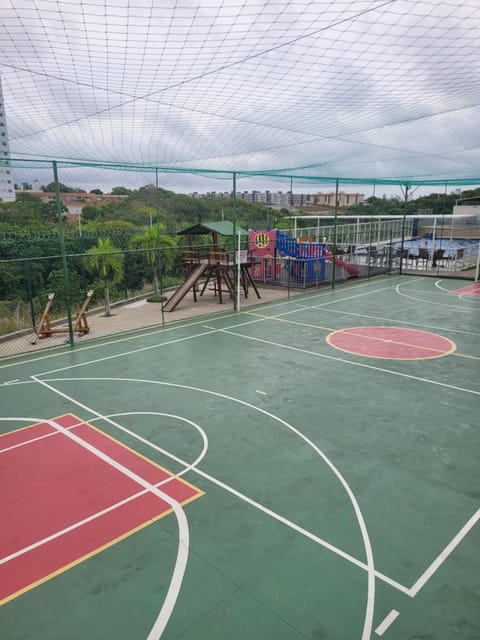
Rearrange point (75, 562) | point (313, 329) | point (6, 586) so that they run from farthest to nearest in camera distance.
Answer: point (313, 329) → point (75, 562) → point (6, 586)

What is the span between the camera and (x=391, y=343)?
9.87 meters

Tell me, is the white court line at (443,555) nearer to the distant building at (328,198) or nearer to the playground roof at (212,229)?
the playground roof at (212,229)

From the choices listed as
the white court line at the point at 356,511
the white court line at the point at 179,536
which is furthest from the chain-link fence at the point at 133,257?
the white court line at the point at 179,536

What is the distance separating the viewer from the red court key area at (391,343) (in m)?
9.11

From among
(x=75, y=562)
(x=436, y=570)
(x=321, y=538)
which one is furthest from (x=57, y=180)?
(x=436, y=570)

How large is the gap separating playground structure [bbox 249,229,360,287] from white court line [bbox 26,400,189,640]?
1166 cm

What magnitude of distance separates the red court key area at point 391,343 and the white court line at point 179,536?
5636 mm

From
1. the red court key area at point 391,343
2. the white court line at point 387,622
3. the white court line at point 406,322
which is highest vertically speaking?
the white court line at point 406,322

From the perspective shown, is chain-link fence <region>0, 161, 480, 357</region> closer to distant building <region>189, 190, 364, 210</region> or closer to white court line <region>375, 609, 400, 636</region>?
distant building <region>189, 190, 364, 210</region>

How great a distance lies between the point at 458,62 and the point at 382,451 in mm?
7713

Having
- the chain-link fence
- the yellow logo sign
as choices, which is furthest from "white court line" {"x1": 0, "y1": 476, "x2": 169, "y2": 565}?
the yellow logo sign

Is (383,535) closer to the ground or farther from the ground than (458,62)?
closer to the ground

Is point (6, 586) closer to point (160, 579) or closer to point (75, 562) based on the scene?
point (75, 562)

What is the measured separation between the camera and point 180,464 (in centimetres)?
514
